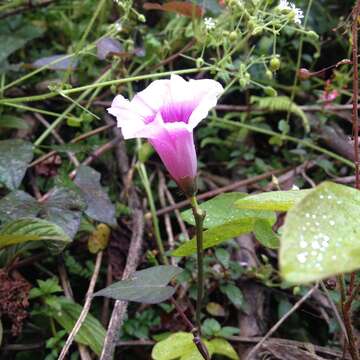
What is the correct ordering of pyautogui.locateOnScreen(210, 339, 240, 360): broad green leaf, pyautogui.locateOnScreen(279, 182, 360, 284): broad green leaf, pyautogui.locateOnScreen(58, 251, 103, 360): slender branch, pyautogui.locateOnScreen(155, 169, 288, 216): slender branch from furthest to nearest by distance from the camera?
pyautogui.locateOnScreen(155, 169, 288, 216): slender branch, pyautogui.locateOnScreen(210, 339, 240, 360): broad green leaf, pyautogui.locateOnScreen(58, 251, 103, 360): slender branch, pyautogui.locateOnScreen(279, 182, 360, 284): broad green leaf

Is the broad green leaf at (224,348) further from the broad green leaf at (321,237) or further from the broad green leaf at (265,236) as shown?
the broad green leaf at (321,237)

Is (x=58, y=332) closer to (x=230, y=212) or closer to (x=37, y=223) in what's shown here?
(x=37, y=223)

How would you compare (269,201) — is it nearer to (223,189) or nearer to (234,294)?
(234,294)

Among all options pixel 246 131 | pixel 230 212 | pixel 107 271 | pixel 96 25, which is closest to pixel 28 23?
pixel 96 25

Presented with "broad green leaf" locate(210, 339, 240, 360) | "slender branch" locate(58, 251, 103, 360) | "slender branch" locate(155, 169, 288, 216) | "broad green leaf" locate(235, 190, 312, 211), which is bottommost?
"broad green leaf" locate(210, 339, 240, 360)

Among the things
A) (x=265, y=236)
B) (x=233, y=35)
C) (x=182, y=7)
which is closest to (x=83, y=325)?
(x=265, y=236)

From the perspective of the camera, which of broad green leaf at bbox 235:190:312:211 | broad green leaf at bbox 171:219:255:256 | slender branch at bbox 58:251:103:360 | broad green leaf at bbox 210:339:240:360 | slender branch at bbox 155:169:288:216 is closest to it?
broad green leaf at bbox 235:190:312:211

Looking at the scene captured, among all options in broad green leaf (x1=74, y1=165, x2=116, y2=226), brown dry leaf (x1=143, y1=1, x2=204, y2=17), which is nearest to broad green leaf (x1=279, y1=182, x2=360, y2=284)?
broad green leaf (x1=74, y1=165, x2=116, y2=226)

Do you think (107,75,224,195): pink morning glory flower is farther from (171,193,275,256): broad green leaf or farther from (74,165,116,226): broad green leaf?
(74,165,116,226): broad green leaf
